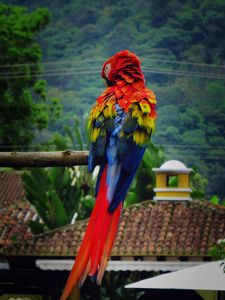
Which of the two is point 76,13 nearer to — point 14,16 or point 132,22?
point 132,22

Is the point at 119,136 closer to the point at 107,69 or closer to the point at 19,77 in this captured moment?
the point at 107,69

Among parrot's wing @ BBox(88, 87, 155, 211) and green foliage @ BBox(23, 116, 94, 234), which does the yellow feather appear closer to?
parrot's wing @ BBox(88, 87, 155, 211)

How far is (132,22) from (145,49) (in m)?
15.2

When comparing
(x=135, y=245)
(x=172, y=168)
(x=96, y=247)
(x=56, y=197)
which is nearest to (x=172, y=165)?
(x=172, y=168)

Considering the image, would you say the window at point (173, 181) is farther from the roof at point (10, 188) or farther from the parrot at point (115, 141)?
the parrot at point (115, 141)

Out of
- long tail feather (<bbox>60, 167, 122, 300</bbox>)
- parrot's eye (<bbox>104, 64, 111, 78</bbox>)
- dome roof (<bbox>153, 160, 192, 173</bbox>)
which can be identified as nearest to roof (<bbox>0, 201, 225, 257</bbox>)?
dome roof (<bbox>153, 160, 192, 173</bbox>)

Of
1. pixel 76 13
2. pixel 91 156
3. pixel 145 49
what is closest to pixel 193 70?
pixel 145 49

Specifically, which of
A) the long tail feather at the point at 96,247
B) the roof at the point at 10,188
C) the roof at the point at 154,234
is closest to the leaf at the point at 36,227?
the roof at the point at 154,234

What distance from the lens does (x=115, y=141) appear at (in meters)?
5.02

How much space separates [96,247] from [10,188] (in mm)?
21822

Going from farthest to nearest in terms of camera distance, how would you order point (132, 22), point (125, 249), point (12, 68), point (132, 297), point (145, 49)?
point (132, 22)
point (145, 49)
point (12, 68)
point (132, 297)
point (125, 249)

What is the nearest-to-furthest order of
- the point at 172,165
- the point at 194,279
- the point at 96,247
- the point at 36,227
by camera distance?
the point at 96,247 → the point at 194,279 → the point at 172,165 → the point at 36,227

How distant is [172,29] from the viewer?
6912 cm

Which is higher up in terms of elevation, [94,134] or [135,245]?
[94,134]
